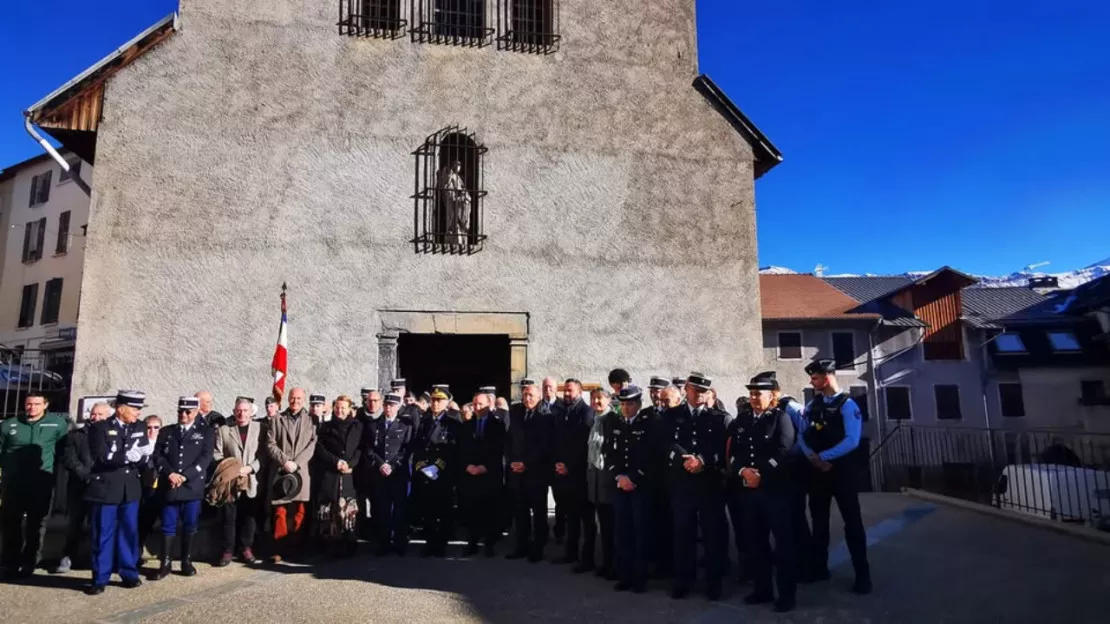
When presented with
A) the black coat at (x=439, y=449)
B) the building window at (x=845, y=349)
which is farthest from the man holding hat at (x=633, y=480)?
the building window at (x=845, y=349)

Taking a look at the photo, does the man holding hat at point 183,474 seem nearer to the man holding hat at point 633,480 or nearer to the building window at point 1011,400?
the man holding hat at point 633,480

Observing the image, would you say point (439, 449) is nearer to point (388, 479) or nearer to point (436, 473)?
point (436, 473)

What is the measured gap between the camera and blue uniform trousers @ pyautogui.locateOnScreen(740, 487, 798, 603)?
5.61m

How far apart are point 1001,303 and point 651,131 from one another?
35696 mm

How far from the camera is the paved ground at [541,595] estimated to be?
18.1ft

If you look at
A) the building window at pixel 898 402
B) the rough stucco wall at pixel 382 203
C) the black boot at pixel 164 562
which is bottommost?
the black boot at pixel 164 562

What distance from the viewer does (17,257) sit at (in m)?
39.4

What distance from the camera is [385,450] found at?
25.3 feet

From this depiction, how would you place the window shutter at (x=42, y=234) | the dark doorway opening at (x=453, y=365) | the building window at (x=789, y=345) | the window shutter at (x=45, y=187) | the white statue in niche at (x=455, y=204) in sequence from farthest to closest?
the window shutter at (x=45, y=187) < the window shutter at (x=42, y=234) < the building window at (x=789, y=345) < the dark doorway opening at (x=453, y=365) < the white statue in niche at (x=455, y=204)

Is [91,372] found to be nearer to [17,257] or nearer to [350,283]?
[350,283]

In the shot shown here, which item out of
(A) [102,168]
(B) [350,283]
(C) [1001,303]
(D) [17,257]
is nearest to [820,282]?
(C) [1001,303]

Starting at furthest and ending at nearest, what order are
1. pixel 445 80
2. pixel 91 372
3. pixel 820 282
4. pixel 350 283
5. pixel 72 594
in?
pixel 820 282 < pixel 445 80 < pixel 350 283 < pixel 91 372 < pixel 72 594

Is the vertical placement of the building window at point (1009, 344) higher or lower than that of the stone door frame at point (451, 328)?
higher

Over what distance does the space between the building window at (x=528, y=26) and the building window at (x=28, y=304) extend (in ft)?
123
